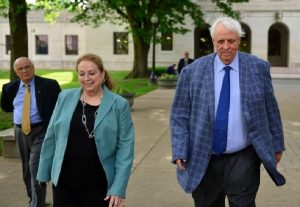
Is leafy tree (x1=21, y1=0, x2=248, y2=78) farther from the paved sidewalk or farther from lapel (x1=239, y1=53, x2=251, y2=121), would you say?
lapel (x1=239, y1=53, x2=251, y2=121)

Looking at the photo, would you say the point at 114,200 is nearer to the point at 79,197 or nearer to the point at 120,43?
the point at 79,197

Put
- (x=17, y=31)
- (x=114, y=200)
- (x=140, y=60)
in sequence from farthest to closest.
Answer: (x=140, y=60), (x=17, y=31), (x=114, y=200)

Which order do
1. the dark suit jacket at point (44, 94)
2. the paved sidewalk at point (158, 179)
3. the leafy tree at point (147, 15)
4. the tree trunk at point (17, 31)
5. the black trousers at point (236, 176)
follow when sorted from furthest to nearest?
1. the leafy tree at point (147, 15)
2. the tree trunk at point (17, 31)
3. the paved sidewalk at point (158, 179)
4. the dark suit jacket at point (44, 94)
5. the black trousers at point (236, 176)

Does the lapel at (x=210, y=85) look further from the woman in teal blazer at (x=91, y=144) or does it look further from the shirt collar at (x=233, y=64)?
the woman in teal blazer at (x=91, y=144)

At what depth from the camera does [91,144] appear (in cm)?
365

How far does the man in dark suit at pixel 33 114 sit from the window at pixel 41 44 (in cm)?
5063

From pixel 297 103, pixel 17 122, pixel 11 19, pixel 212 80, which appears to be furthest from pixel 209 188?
pixel 297 103

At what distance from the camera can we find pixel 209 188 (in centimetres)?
416

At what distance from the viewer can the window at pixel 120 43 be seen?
173ft

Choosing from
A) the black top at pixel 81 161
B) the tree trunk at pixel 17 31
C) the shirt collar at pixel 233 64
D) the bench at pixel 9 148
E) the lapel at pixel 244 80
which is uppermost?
the tree trunk at pixel 17 31

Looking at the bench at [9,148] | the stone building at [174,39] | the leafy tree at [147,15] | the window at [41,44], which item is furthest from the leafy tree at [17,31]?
the window at [41,44]

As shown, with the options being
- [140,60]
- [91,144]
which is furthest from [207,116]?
[140,60]

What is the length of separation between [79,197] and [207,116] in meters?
1.11

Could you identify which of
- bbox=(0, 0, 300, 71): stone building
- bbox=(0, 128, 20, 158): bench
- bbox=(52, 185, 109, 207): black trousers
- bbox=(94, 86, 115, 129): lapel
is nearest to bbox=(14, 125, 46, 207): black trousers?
bbox=(52, 185, 109, 207): black trousers
